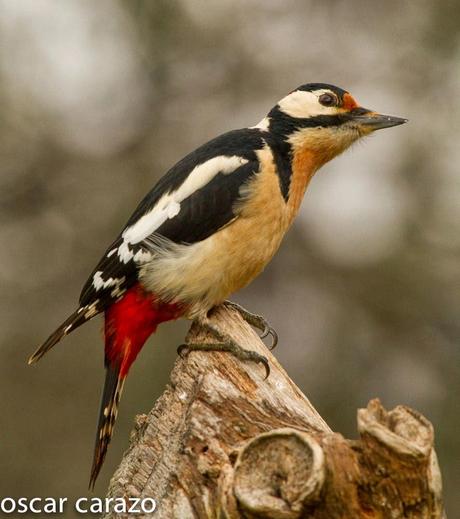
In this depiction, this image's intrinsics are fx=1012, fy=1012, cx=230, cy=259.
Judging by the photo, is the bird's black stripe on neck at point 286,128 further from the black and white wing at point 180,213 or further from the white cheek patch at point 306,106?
the black and white wing at point 180,213

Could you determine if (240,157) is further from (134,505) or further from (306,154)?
(134,505)

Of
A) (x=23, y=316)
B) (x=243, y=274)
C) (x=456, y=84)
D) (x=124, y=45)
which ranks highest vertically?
(x=124, y=45)

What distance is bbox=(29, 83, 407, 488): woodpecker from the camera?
4566 mm

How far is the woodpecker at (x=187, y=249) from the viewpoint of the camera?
15.0 ft

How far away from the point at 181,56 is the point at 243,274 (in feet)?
13.0

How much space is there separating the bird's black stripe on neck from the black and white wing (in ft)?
0.63

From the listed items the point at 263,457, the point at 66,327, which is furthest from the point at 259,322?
the point at 263,457

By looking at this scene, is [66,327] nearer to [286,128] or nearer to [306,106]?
[286,128]

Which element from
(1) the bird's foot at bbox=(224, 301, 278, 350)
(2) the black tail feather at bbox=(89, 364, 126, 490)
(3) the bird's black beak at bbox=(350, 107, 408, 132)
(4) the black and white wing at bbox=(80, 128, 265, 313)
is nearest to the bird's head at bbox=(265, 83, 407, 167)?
(3) the bird's black beak at bbox=(350, 107, 408, 132)

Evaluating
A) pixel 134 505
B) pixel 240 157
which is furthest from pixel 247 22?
pixel 134 505

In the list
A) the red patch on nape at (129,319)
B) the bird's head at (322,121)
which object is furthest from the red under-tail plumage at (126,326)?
the bird's head at (322,121)

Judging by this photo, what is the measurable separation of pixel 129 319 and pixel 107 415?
1.48ft

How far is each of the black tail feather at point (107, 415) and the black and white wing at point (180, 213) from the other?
0.33 meters

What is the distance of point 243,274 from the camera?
462 cm
